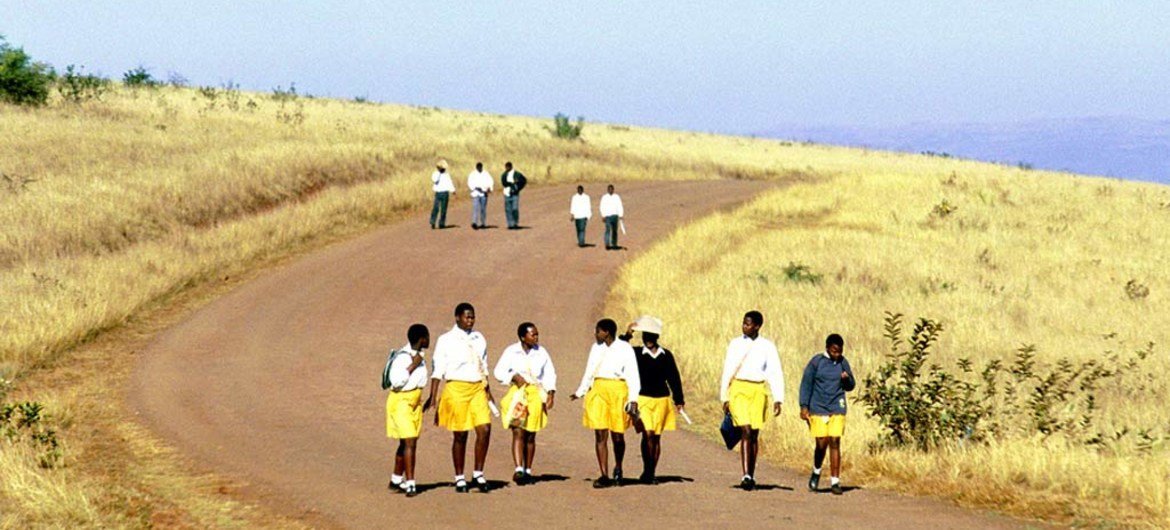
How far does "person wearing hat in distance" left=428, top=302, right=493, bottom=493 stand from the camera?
1325 cm

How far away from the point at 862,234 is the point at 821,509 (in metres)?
25.9

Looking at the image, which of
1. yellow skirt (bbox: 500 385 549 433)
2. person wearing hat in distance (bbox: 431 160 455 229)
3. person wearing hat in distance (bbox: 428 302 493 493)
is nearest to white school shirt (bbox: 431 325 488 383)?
person wearing hat in distance (bbox: 428 302 493 493)

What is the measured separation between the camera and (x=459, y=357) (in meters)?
13.2

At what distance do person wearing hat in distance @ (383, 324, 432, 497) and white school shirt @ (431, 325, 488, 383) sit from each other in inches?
6.3

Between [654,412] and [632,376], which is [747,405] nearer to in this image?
[654,412]

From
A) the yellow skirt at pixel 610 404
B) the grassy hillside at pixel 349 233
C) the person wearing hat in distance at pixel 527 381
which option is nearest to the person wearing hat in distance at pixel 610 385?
the yellow skirt at pixel 610 404

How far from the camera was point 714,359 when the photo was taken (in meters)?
21.8

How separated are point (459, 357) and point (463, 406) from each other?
509mm

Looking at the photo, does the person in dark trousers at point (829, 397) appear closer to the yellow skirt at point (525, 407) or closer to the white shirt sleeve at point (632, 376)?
the white shirt sleeve at point (632, 376)

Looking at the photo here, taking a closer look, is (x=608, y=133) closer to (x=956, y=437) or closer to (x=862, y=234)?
(x=862, y=234)

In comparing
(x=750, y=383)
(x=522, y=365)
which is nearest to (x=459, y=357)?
(x=522, y=365)

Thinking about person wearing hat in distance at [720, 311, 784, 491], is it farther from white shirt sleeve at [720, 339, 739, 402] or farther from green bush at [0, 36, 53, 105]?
green bush at [0, 36, 53, 105]

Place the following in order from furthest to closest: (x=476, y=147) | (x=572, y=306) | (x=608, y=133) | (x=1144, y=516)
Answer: (x=608, y=133) < (x=476, y=147) < (x=572, y=306) < (x=1144, y=516)

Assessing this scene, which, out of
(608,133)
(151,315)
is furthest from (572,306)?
(608,133)
